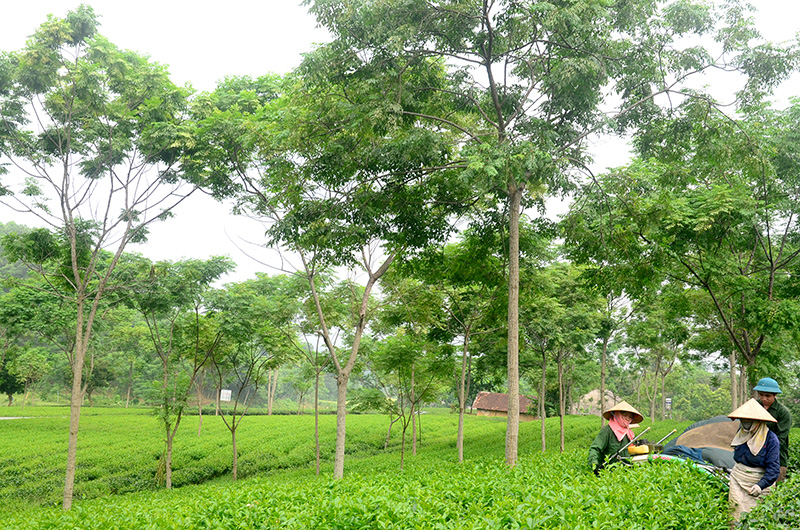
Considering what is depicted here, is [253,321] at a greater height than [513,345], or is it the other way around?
[253,321]

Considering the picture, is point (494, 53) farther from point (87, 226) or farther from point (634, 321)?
point (634, 321)

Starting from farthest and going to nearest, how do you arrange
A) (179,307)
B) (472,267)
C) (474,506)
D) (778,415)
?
(179,307)
(472,267)
(778,415)
(474,506)

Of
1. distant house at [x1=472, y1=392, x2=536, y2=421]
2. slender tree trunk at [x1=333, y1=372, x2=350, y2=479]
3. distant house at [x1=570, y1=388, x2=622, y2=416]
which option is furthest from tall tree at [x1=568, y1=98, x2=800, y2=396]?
distant house at [x1=472, y1=392, x2=536, y2=421]

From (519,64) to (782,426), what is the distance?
731cm

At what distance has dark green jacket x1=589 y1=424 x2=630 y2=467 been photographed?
5930mm

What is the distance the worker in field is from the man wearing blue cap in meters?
1.26

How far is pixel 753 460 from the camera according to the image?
4.90 metres

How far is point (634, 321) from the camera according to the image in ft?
67.1

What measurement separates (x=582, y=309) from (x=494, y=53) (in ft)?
36.0

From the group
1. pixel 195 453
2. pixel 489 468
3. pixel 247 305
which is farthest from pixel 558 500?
pixel 195 453

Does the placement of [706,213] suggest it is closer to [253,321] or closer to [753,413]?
[753,413]

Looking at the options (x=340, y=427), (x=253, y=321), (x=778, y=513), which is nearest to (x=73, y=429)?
(x=253, y=321)

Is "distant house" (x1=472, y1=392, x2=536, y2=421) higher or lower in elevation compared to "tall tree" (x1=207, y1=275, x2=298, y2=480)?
lower

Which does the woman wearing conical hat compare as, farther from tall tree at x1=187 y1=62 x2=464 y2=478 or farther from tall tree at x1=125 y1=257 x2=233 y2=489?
tall tree at x1=125 y1=257 x2=233 y2=489
